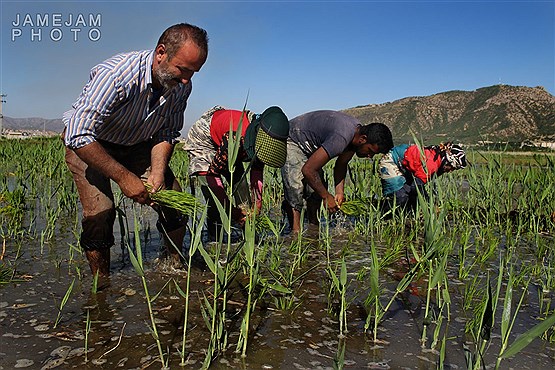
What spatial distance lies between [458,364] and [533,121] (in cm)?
3863

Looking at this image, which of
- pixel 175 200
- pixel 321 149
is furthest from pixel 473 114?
pixel 175 200

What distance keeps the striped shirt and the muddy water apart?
866 mm

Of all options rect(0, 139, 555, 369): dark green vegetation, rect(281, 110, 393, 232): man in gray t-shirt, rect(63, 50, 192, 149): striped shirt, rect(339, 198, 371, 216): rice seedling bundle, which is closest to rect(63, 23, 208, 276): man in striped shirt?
rect(63, 50, 192, 149): striped shirt

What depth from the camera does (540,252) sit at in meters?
3.55

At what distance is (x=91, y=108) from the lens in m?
2.39

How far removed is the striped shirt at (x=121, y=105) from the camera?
239 cm

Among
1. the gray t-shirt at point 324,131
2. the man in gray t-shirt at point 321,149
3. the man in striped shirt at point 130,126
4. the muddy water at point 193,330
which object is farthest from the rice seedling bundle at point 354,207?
the man in striped shirt at point 130,126

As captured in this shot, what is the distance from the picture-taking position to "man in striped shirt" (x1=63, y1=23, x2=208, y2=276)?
2.39 m

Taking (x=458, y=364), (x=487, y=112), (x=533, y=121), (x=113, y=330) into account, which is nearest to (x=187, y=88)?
(x=113, y=330)

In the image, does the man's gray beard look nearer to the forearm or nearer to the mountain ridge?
the forearm

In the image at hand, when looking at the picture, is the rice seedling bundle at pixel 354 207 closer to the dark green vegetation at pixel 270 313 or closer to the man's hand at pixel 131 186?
the dark green vegetation at pixel 270 313

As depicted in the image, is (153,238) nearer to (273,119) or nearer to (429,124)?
(273,119)

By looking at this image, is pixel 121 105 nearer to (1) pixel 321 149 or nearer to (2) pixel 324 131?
(1) pixel 321 149

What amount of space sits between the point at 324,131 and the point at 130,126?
2030 mm
